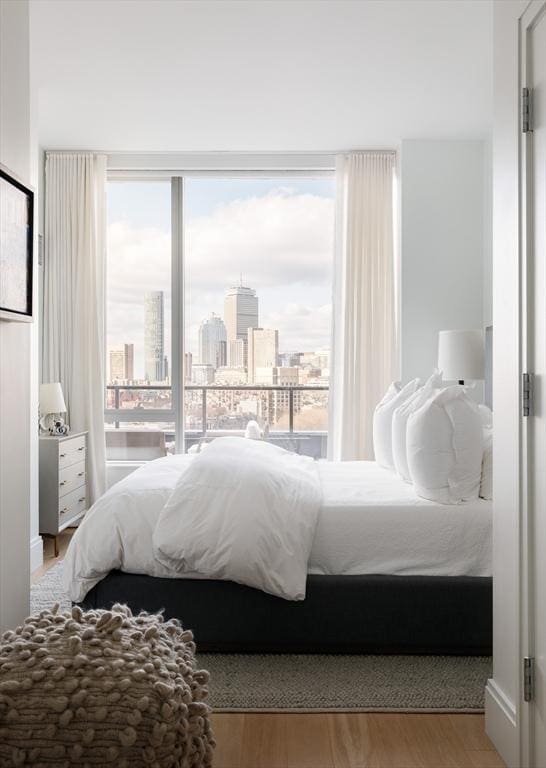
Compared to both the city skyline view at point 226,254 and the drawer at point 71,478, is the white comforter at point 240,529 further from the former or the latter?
the city skyline view at point 226,254

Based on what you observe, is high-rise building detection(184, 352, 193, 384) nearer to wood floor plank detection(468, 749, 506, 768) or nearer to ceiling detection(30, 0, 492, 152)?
ceiling detection(30, 0, 492, 152)

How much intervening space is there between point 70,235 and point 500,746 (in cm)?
468

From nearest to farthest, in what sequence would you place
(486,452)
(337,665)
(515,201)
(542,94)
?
(542,94), (515,201), (337,665), (486,452)

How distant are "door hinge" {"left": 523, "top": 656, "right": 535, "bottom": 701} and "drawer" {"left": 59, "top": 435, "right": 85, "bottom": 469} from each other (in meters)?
3.38

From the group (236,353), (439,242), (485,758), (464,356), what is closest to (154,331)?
(236,353)

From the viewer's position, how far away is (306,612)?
2807 millimetres

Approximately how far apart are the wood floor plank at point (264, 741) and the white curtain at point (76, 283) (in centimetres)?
340

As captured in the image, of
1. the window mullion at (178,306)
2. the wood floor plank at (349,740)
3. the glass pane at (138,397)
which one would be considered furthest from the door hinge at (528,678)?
the glass pane at (138,397)

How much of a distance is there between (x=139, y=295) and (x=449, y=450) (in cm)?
356

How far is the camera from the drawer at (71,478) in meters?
4.63

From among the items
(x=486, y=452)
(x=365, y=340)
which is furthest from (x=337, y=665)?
(x=365, y=340)

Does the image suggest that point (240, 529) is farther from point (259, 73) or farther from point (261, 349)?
point (261, 349)

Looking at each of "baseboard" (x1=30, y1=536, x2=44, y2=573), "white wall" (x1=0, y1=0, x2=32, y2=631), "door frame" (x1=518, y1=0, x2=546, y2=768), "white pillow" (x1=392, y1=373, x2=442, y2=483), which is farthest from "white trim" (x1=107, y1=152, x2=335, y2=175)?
"door frame" (x1=518, y1=0, x2=546, y2=768)

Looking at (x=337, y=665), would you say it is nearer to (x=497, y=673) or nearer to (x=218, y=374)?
(x=497, y=673)
